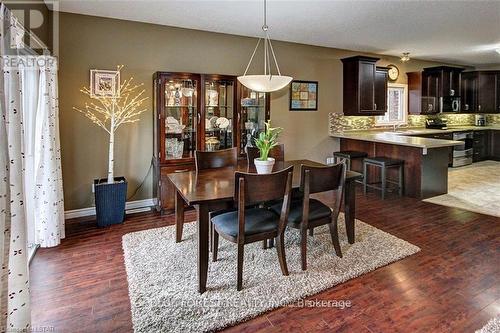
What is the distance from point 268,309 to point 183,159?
257 centimetres

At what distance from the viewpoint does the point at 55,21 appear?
12.6ft

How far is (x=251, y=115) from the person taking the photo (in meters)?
4.88

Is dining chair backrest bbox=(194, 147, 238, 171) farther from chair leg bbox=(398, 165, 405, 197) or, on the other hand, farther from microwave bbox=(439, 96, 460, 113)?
microwave bbox=(439, 96, 460, 113)

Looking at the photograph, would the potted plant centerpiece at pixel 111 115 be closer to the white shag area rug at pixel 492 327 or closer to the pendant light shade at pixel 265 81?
the pendant light shade at pixel 265 81

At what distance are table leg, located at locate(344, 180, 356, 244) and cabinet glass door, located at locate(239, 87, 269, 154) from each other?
197 centimetres

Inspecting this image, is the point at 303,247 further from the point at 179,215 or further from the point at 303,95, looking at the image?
the point at 303,95

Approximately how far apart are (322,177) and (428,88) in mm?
6069

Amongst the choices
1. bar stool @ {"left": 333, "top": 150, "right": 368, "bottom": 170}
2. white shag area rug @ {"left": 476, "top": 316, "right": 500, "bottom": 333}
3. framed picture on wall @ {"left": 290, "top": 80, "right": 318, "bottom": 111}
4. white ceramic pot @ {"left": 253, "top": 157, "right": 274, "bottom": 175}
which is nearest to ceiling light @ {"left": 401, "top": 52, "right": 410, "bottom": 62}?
framed picture on wall @ {"left": 290, "top": 80, "right": 318, "bottom": 111}

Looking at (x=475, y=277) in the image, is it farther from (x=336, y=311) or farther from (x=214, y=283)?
(x=214, y=283)

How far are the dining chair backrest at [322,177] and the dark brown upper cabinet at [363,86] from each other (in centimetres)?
376

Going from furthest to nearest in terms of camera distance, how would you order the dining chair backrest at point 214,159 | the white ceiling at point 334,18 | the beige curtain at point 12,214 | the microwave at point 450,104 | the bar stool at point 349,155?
the microwave at point 450,104 → the bar stool at point 349,155 → the white ceiling at point 334,18 → the dining chair backrest at point 214,159 → the beige curtain at point 12,214

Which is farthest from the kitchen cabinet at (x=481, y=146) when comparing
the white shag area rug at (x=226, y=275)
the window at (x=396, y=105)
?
the white shag area rug at (x=226, y=275)

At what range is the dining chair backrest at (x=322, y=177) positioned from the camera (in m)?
2.58

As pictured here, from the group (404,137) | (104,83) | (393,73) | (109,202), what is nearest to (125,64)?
(104,83)
